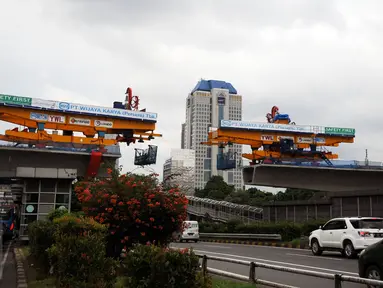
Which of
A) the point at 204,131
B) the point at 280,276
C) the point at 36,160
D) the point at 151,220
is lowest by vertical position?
the point at 280,276

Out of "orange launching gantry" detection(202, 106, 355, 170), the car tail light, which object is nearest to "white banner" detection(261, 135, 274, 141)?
"orange launching gantry" detection(202, 106, 355, 170)

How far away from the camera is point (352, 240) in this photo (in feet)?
55.0

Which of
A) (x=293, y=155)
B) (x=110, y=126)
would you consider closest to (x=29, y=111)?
(x=110, y=126)

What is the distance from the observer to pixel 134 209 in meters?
11.2

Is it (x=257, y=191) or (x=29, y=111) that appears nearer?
(x=29, y=111)

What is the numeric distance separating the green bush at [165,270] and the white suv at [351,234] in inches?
480

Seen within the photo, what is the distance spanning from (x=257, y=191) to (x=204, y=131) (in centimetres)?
1757

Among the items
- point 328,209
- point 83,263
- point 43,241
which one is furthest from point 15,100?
point 83,263

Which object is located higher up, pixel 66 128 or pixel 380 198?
pixel 66 128

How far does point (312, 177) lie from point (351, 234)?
21821 millimetres

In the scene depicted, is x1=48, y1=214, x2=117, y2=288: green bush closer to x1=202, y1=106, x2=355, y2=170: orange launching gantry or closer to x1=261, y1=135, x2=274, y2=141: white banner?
x1=202, y1=106, x2=355, y2=170: orange launching gantry

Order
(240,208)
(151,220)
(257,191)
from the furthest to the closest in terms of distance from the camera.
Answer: (257,191) < (240,208) < (151,220)

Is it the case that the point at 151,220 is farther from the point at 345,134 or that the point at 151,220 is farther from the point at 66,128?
the point at 345,134

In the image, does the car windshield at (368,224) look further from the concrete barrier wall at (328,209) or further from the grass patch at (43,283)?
the grass patch at (43,283)
